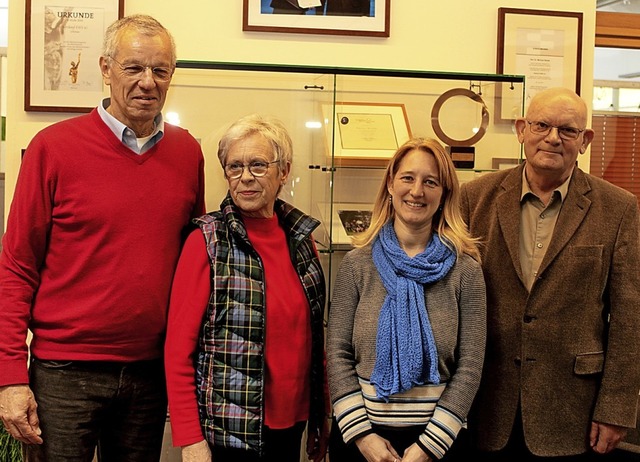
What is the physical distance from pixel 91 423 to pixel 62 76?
1452 mm

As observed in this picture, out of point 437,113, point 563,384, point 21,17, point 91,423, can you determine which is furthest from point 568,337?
point 21,17

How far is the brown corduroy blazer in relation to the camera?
203 cm

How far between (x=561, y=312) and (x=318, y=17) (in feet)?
5.08

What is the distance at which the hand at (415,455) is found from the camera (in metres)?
1.85

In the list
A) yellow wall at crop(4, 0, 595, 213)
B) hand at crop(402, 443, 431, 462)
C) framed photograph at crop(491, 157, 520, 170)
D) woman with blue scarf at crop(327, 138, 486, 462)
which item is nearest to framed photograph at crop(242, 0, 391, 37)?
yellow wall at crop(4, 0, 595, 213)

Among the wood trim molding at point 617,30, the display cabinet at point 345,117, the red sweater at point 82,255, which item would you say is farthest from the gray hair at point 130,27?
the wood trim molding at point 617,30

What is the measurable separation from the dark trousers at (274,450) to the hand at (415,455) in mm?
285

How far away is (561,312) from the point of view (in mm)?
2031

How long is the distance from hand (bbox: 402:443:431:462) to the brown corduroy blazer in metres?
0.31

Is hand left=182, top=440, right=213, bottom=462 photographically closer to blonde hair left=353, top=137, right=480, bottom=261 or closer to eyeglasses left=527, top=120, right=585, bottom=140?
blonde hair left=353, top=137, right=480, bottom=261

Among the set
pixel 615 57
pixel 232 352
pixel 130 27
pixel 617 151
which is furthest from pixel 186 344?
pixel 615 57

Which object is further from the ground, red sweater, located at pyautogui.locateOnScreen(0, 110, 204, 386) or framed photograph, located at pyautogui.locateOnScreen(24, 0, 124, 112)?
framed photograph, located at pyautogui.locateOnScreen(24, 0, 124, 112)

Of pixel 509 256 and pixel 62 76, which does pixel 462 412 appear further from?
pixel 62 76

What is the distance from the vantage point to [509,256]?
6.81ft
